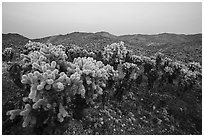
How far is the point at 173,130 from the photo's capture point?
6105 millimetres

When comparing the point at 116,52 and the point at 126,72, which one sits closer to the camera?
the point at 126,72

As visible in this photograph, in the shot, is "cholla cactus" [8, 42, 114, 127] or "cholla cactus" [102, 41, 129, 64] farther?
"cholla cactus" [102, 41, 129, 64]

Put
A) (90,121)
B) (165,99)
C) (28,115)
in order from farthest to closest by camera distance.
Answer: (165,99)
(90,121)
(28,115)

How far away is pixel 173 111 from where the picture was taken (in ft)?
23.3

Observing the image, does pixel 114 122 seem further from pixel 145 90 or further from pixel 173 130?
pixel 145 90

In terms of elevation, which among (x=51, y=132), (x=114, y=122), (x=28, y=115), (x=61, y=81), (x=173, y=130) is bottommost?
(x=173, y=130)

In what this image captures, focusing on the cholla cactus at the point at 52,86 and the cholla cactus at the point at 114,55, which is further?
the cholla cactus at the point at 114,55

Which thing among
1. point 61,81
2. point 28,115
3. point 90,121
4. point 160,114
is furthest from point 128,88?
point 28,115

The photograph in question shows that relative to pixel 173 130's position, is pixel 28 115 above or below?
above

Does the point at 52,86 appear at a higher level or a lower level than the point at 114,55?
lower

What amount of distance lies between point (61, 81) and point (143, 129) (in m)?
3.63

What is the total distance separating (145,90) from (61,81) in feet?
17.1

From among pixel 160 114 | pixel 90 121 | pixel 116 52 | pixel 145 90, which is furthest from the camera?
pixel 116 52

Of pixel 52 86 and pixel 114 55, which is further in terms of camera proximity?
pixel 114 55
